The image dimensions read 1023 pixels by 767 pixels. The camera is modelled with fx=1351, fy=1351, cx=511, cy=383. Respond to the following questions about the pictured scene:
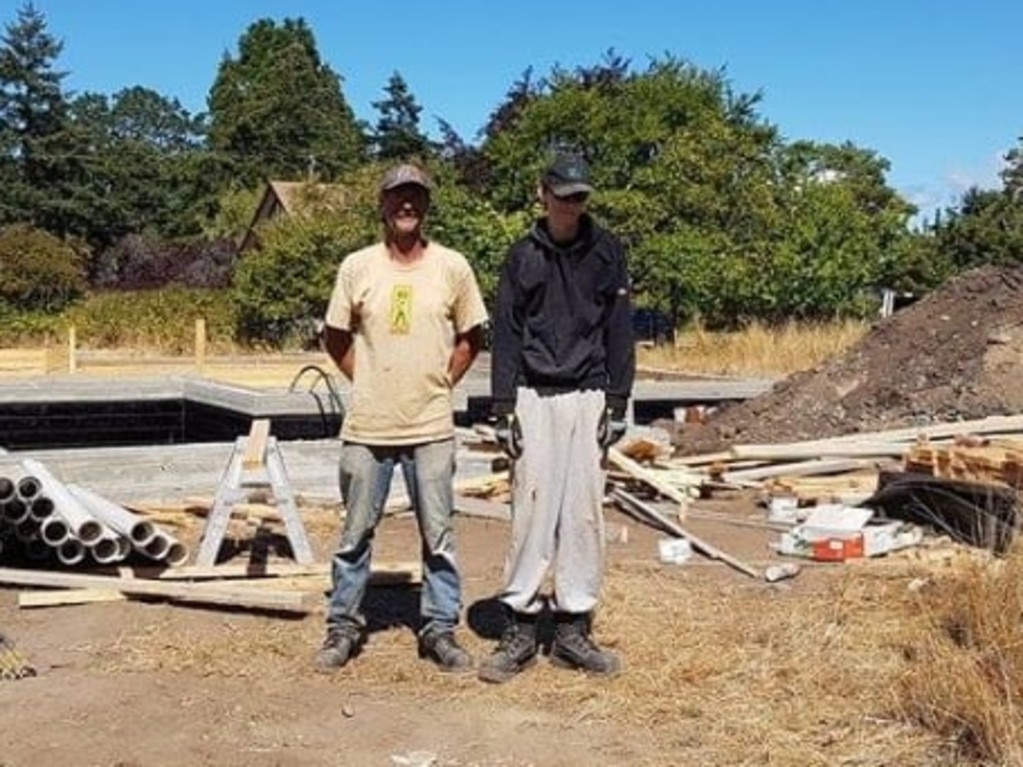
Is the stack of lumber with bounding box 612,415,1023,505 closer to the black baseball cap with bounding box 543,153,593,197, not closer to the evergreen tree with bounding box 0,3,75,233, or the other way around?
the black baseball cap with bounding box 543,153,593,197

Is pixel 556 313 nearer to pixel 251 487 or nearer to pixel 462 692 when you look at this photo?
pixel 462 692

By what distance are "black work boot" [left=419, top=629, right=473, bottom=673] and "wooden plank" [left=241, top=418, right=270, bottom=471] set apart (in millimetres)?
1753

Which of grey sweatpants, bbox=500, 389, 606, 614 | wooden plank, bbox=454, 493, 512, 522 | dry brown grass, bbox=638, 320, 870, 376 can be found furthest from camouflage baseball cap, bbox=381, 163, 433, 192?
dry brown grass, bbox=638, 320, 870, 376

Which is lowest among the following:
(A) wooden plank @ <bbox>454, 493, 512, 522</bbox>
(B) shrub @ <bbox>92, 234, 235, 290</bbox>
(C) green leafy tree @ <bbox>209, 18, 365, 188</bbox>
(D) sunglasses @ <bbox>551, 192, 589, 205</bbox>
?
(A) wooden plank @ <bbox>454, 493, 512, 522</bbox>

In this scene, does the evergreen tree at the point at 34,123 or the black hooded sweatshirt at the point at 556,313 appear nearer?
the black hooded sweatshirt at the point at 556,313

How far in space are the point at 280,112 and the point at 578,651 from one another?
2613 inches

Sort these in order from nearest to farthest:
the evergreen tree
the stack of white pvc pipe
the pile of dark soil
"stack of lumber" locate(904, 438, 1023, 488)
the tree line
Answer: the stack of white pvc pipe → "stack of lumber" locate(904, 438, 1023, 488) → the pile of dark soil → the tree line → the evergreen tree

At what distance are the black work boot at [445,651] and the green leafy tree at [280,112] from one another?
54.3 m

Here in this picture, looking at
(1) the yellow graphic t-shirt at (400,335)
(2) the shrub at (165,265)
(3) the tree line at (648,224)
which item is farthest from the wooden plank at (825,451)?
(2) the shrub at (165,265)

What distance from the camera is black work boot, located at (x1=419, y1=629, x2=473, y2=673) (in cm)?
519

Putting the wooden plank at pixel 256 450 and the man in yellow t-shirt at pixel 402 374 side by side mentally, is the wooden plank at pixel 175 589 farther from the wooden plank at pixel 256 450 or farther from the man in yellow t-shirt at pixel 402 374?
the man in yellow t-shirt at pixel 402 374

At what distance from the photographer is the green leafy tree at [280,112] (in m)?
65.1

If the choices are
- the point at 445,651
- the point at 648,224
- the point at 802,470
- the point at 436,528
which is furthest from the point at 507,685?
the point at 648,224

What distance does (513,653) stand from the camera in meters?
5.15
